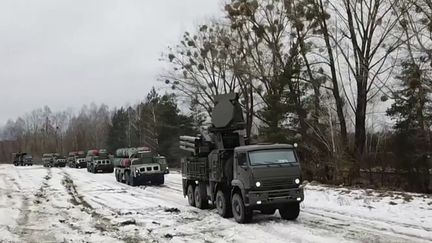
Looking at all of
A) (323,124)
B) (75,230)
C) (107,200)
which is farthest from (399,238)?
(323,124)

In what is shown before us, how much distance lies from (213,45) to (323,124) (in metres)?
16.3

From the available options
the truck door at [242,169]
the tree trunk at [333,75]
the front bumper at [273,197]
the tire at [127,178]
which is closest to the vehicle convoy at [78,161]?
the tire at [127,178]

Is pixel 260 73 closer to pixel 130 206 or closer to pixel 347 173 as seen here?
pixel 347 173

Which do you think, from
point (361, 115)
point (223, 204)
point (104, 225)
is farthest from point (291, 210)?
point (361, 115)

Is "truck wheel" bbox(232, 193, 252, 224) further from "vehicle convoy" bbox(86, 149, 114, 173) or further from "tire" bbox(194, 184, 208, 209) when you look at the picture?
"vehicle convoy" bbox(86, 149, 114, 173)

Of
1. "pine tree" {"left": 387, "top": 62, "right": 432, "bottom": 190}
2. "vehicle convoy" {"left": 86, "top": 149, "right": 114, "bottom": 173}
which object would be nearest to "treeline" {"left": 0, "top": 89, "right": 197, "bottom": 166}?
"vehicle convoy" {"left": 86, "top": 149, "right": 114, "bottom": 173}

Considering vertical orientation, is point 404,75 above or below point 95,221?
above

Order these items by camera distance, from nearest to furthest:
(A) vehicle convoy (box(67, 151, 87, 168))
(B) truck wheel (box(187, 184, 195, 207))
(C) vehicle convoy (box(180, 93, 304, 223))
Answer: (C) vehicle convoy (box(180, 93, 304, 223)) → (B) truck wheel (box(187, 184, 195, 207)) → (A) vehicle convoy (box(67, 151, 87, 168))

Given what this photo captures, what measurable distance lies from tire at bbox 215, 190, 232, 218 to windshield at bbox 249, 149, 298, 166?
207 centimetres

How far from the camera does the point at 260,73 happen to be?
37938 millimetres

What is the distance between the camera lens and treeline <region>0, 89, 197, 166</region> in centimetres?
6650

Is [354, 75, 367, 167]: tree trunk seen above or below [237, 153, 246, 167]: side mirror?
above

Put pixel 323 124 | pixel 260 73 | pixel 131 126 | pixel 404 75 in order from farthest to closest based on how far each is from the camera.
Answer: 1. pixel 131 126
2. pixel 260 73
3. pixel 323 124
4. pixel 404 75

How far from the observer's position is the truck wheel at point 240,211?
14.5 meters
